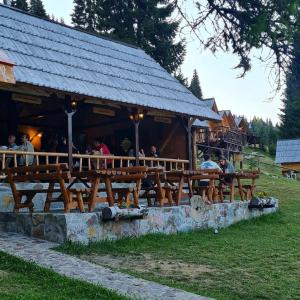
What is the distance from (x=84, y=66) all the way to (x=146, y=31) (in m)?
14.0

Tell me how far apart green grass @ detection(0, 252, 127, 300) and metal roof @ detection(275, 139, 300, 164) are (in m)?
42.1

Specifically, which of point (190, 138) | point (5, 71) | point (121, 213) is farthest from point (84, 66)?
point (5, 71)

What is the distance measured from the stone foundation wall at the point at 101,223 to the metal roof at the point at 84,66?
3.25 m

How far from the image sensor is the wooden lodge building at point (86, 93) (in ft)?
39.8

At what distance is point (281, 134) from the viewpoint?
53.6 metres

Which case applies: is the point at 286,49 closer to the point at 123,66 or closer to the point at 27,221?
the point at 27,221

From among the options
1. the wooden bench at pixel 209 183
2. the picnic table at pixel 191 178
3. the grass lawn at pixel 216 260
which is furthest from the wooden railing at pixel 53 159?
the grass lawn at pixel 216 260

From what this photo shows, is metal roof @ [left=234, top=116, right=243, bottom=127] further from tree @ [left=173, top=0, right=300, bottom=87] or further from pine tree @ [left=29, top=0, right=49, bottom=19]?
tree @ [left=173, top=0, right=300, bottom=87]

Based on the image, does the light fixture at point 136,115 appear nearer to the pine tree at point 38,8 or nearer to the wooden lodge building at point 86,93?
the wooden lodge building at point 86,93

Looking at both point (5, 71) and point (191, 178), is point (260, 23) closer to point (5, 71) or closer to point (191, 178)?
point (5, 71)

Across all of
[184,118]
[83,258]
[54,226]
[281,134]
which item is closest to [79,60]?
[184,118]

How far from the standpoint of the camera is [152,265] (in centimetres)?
741

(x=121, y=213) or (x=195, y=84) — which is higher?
(x=195, y=84)

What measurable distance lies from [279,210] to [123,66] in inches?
253
